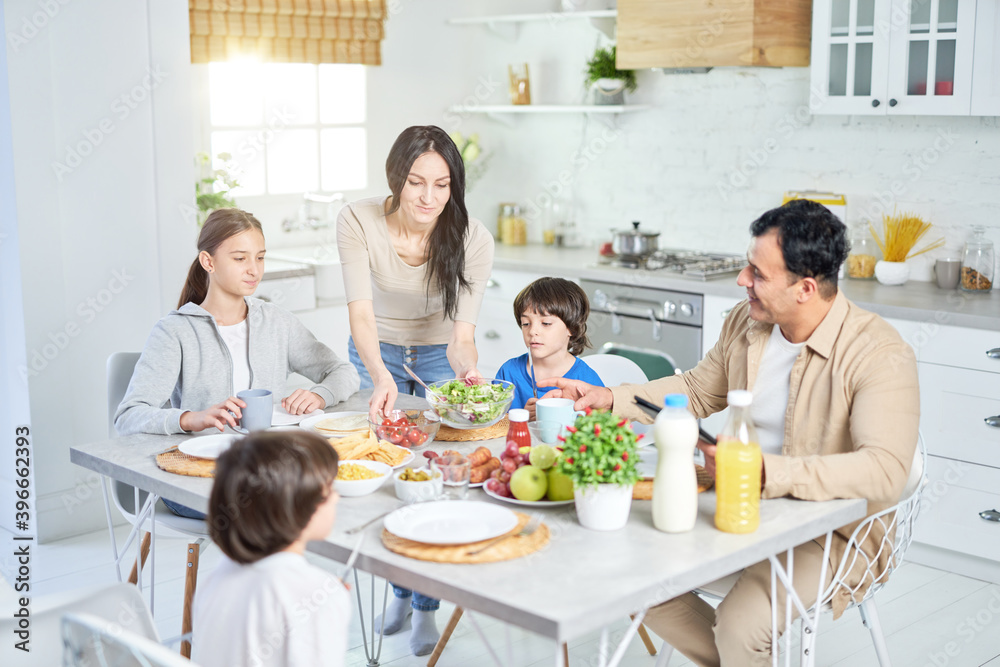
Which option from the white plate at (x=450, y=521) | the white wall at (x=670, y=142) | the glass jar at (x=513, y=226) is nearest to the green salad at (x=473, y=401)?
the white plate at (x=450, y=521)

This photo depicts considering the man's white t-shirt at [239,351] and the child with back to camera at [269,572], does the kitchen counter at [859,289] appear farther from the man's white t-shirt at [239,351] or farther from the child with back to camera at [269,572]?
the child with back to camera at [269,572]

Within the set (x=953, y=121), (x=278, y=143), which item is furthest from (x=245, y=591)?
(x=278, y=143)

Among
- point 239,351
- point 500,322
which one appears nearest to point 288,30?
point 500,322

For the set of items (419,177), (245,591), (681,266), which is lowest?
(245,591)

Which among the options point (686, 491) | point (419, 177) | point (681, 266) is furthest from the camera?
point (681, 266)

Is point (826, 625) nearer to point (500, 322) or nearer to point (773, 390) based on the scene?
point (773, 390)

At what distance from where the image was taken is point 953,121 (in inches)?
150

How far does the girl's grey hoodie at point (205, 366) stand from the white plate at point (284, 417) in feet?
0.40

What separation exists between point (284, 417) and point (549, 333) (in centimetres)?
68

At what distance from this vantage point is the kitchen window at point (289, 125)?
465cm

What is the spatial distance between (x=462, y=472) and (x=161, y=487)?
0.59 meters

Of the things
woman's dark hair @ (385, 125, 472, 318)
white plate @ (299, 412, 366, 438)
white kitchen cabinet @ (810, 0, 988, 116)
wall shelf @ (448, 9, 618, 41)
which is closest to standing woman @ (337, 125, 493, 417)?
woman's dark hair @ (385, 125, 472, 318)

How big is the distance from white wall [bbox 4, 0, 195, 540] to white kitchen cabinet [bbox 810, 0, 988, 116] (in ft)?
7.59

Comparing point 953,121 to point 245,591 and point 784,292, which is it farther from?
point 245,591
